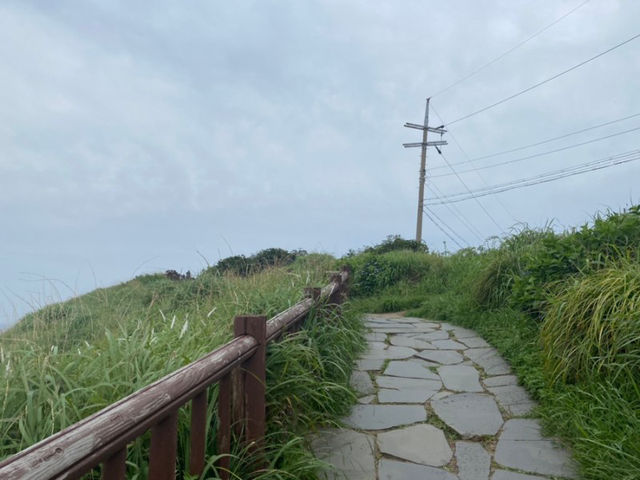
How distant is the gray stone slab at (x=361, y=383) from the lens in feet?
14.1

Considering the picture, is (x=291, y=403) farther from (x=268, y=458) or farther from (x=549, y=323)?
(x=549, y=323)

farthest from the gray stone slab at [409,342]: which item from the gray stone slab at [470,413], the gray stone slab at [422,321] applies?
the gray stone slab at [470,413]

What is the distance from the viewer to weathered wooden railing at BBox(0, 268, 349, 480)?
A: 3.85 feet

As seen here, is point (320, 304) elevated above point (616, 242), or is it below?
below

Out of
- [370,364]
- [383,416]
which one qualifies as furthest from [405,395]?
[370,364]

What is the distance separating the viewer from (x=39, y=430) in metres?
2.05

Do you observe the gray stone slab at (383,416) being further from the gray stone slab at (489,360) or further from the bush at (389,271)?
the bush at (389,271)

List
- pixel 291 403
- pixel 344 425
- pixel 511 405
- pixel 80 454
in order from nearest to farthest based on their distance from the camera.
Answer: pixel 80 454 < pixel 291 403 < pixel 344 425 < pixel 511 405

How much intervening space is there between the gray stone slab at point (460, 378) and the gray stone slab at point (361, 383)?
65cm

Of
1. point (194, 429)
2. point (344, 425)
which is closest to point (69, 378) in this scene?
point (194, 429)

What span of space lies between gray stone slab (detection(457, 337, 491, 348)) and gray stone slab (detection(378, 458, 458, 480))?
3030 mm

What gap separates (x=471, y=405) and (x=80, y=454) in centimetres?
330

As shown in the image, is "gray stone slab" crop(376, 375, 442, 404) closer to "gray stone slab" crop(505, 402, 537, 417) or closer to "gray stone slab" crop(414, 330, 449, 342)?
"gray stone slab" crop(505, 402, 537, 417)

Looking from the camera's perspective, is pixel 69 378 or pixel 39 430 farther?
pixel 69 378
